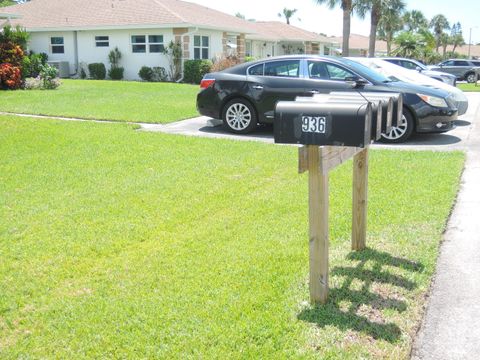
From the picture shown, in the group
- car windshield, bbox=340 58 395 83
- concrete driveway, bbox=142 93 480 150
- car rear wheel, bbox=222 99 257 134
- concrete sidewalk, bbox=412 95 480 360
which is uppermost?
car windshield, bbox=340 58 395 83

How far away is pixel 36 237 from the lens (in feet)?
16.0

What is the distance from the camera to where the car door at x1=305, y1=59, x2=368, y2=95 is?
1003 centimetres

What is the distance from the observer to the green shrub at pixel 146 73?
28917 mm

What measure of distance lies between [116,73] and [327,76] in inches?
838

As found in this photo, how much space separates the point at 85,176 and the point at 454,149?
6194mm

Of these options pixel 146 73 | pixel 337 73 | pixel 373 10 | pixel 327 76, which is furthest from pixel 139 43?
pixel 337 73

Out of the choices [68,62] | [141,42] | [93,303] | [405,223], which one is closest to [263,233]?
[405,223]

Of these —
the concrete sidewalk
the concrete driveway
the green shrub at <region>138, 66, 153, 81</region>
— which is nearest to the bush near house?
the green shrub at <region>138, 66, 153, 81</region>

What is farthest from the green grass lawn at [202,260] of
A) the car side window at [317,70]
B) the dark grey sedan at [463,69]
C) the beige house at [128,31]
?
the dark grey sedan at [463,69]

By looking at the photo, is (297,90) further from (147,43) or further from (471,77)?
(471,77)

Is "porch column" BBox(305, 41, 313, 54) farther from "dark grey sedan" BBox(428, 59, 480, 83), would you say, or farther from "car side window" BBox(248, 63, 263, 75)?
"car side window" BBox(248, 63, 263, 75)

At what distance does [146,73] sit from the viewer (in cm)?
2900

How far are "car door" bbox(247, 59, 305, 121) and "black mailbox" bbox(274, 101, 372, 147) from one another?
711cm

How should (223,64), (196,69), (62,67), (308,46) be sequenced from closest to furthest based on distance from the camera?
(223,64), (196,69), (62,67), (308,46)
